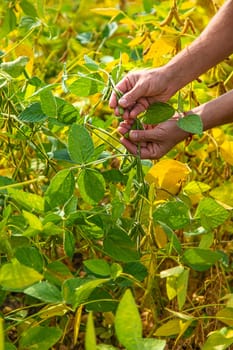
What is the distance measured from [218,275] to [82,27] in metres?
1.05

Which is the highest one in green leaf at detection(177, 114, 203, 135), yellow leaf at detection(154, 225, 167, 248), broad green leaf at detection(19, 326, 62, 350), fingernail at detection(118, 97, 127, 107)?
fingernail at detection(118, 97, 127, 107)

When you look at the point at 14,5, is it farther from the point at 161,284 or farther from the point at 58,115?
the point at 161,284

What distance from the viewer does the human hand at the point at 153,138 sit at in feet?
4.41

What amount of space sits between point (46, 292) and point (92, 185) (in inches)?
8.4

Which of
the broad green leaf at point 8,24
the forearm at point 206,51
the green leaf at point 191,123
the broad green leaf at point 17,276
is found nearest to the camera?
the broad green leaf at point 17,276

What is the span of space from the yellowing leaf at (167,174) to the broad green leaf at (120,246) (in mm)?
146

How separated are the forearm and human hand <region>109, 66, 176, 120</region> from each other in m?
0.02

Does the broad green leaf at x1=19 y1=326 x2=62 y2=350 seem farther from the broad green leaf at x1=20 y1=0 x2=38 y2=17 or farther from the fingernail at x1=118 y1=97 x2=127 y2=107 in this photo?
the broad green leaf at x1=20 y1=0 x2=38 y2=17

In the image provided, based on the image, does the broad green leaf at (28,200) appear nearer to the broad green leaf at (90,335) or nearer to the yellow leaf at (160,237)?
the yellow leaf at (160,237)

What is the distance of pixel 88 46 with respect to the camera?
2.16 meters

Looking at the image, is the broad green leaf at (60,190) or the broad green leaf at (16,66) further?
the broad green leaf at (16,66)

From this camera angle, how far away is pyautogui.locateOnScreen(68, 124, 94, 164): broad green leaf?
1198 mm

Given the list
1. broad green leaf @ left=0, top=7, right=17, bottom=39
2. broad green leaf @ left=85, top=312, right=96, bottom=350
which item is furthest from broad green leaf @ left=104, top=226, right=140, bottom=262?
broad green leaf @ left=0, top=7, right=17, bottom=39

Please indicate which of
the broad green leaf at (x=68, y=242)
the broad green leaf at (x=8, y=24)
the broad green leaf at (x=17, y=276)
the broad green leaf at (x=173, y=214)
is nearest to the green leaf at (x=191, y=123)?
the broad green leaf at (x=173, y=214)
